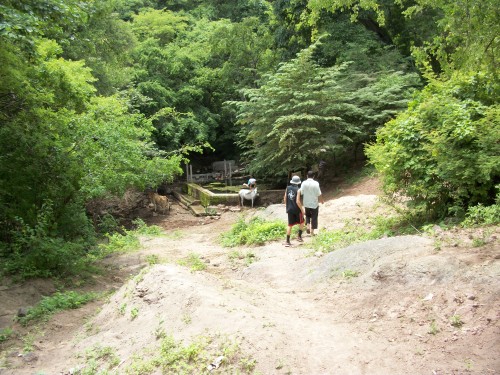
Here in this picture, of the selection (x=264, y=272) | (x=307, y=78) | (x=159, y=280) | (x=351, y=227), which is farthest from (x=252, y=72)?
(x=159, y=280)

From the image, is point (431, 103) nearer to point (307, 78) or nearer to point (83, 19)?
point (83, 19)

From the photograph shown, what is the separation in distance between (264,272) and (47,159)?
4793 mm

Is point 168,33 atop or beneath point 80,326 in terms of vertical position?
atop

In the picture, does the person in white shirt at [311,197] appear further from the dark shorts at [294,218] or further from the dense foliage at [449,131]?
the dense foliage at [449,131]

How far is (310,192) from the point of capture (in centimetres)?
1053

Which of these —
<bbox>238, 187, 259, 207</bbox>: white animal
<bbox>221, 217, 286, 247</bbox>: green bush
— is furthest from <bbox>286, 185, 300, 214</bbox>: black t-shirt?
<bbox>238, 187, 259, 207</bbox>: white animal

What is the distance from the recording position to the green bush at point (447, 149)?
7836mm

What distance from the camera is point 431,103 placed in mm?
8836

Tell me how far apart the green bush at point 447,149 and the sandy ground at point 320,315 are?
52.5 inches

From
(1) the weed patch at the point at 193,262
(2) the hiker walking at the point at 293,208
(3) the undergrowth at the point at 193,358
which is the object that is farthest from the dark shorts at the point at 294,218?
(3) the undergrowth at the point at 193,358

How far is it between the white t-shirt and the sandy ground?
227 centimetres

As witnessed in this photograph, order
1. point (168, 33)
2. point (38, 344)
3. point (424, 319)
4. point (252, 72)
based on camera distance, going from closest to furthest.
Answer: point (424, 319)
point (38, 344)
point (252, 72)
point (168, 33)

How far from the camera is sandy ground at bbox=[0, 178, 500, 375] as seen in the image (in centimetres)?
450

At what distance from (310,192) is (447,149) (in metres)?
3.29
